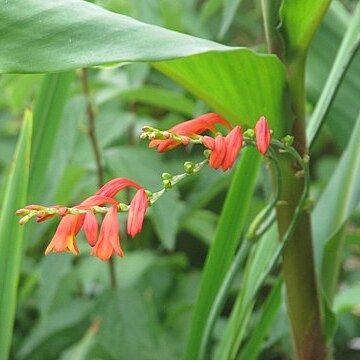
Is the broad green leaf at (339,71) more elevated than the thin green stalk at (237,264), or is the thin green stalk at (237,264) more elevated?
the broad green leaf at (339,71)

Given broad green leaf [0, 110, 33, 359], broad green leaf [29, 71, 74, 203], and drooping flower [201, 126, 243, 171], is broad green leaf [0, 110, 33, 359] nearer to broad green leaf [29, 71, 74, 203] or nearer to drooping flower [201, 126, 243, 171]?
broad green leaf [29, 71, 74, 203]

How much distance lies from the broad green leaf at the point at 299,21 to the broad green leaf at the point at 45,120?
22 centimetres

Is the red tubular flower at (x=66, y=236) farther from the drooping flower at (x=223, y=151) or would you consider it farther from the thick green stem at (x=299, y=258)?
the thick green stem at (x=299, y=258)

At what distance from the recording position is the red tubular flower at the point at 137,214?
457 millimetres

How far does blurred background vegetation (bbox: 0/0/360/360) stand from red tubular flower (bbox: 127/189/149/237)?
0.28 m

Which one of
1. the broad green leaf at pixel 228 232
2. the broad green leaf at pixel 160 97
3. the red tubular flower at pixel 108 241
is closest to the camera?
the red tubular flower at pixel 108 241

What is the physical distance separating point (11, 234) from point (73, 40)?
0.26m

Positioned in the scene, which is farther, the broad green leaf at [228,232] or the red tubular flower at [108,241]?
the broad green leaf at [228,232]

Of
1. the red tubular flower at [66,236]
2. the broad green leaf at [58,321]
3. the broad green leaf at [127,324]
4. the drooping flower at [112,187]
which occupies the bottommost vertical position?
the broad green leaf at [58,321]

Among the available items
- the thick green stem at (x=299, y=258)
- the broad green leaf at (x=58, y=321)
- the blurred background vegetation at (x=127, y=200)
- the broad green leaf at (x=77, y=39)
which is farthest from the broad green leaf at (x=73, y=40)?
the broad green leaf at (x=58, y=321)

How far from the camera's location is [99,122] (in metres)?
1.14

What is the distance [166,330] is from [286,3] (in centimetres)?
63

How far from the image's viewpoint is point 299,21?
59 centimetres

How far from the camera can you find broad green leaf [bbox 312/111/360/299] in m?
0.71
